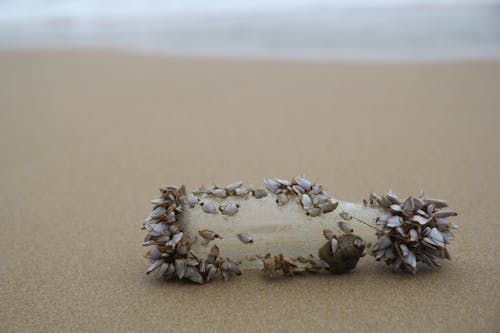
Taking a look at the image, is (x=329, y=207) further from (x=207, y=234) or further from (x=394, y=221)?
(x=207, y=234)

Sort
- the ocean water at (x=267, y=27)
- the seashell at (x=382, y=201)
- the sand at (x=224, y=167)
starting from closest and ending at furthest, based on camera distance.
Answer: the sand at (x=224, y=167) → the seashell at (x=382, y=201) → the ocean water at (x=267, y=27)

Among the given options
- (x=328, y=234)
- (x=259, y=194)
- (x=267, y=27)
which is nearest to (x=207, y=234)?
(x=259, y=194)

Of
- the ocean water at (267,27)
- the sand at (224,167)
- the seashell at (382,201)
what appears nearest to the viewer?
the sand at (224,167)

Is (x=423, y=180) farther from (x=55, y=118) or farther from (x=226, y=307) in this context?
(x=55, y=118)

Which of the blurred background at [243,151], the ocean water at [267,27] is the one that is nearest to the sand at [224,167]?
the blurred background at [243,151]

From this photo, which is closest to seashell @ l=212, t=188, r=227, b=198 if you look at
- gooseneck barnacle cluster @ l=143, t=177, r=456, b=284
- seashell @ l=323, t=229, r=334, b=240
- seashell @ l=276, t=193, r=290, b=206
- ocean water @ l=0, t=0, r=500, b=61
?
gooseneck barnacle cluster @ l=143, t=177, r=456, b=284

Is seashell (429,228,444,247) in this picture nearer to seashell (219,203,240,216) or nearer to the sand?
the sand

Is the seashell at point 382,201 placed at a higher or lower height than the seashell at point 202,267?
higher

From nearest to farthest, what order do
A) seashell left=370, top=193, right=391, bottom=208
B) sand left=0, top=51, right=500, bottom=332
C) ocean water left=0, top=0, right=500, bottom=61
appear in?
sand left=0, top=51, right=500, bottom=332
seashell left=370, top=193, right=391, bottom=208
ocean water left=0, top=0, right=500, bottom=61

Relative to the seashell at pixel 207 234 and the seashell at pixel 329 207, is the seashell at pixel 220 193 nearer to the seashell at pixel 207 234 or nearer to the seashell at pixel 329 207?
the seashell at pixel 207 234
